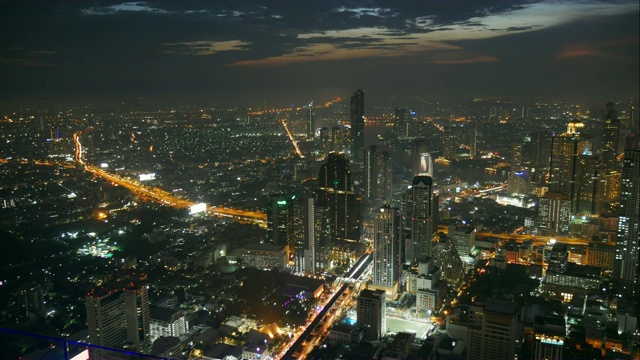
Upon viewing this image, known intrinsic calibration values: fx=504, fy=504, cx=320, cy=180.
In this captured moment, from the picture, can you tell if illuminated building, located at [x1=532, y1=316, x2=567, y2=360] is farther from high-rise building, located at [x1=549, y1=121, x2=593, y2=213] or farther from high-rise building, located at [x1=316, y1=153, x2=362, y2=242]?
high-rise building, located at [x1=549, y1=121, x2=593, y2=213]

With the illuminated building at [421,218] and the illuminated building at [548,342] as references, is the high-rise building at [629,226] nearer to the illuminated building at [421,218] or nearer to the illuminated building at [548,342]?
the illuminated building at [548,342]

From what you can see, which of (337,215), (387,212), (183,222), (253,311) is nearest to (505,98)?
(387,212)

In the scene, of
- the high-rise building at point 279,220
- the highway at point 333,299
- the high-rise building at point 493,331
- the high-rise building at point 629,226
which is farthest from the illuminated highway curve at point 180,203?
the high-rise building at point 629,226

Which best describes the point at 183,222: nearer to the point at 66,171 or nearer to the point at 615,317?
the point at 66,171

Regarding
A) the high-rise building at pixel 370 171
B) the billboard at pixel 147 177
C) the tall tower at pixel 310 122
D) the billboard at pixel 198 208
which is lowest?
the billboard at pixel 198 208

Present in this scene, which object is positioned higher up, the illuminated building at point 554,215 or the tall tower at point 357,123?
the tall tower at point 357,123

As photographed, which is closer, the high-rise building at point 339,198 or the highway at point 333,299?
the highway at point 333,299
